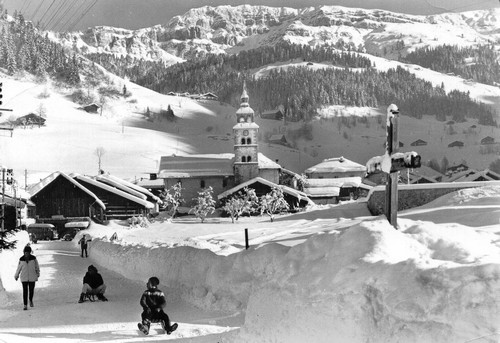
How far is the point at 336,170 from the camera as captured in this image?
1638 cm

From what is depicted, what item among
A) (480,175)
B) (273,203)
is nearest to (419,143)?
(480,175)

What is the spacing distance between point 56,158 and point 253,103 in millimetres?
11475

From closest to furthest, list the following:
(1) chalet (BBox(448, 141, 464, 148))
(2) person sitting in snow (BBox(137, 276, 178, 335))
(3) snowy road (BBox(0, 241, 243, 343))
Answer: (3) snowy road (BBox(0, 241, 243, 343)), (2) person sitting in snow (BBox(137, 276, 178, 335)), (1) chalet (BBox(448, 141, 464, 148))

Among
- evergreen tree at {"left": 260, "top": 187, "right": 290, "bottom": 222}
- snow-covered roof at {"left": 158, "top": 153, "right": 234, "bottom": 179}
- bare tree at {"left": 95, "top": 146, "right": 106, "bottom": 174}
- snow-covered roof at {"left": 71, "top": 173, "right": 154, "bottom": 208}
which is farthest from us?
snow-covered roof at {"left": 158, "top": 153, "right": 234, "bottom": 179}

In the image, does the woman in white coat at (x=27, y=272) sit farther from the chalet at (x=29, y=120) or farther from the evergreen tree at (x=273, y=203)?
the evergreen tree at (x=273, y=203)

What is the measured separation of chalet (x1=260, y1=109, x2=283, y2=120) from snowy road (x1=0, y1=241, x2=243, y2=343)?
11631 mm

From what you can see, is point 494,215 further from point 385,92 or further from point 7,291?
point 385,92

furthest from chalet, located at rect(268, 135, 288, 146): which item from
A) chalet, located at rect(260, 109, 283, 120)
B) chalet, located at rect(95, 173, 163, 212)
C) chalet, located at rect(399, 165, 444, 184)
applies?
chalet, located at rect(95, 173, 163, 212)

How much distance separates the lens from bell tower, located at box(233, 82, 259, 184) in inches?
781

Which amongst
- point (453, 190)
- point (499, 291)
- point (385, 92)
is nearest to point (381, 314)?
point (499, 291)

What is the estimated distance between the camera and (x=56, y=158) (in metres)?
18.2

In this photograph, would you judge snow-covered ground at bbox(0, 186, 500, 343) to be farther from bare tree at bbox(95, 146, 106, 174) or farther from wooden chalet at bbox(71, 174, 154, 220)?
bare tree at bbox(95, 146, 106, 174)

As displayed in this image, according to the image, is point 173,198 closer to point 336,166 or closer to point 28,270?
point 336,166

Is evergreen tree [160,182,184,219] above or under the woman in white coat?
above
